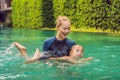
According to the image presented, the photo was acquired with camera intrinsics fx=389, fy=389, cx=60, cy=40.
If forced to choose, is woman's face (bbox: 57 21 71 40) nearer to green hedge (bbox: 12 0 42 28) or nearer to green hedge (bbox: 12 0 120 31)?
green hedge (bbox: 12 0 120 31)

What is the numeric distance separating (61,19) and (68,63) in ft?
3.15

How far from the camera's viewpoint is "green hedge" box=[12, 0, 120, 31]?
2155 cm

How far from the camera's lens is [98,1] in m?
22.5

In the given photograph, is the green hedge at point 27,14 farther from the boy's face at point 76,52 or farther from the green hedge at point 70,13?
the boy's face at point 76,52

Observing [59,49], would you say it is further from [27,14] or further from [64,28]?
[27,14]

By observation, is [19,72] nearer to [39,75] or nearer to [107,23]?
[39,75]

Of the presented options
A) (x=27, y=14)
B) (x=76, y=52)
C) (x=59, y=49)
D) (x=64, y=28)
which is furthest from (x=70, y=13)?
(x=64, y=28)

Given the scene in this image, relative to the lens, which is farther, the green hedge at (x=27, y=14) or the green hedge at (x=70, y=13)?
the green hedge at (x=27, y=14)

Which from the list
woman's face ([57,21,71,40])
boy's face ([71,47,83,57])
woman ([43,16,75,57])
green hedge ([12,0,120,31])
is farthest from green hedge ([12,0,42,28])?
woman's face ([57,21,71,40])

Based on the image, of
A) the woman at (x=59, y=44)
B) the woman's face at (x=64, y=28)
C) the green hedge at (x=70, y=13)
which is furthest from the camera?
the green hedge at (x=70, y=13)

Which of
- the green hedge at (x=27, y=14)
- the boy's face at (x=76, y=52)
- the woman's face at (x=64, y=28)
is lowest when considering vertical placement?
the green hedge at (x=27, y=14)

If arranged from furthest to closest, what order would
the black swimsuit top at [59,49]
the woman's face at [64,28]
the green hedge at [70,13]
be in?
the green hedge at [70,13] < the black swimsuit top at [59,49] < the woman's face at [64,28]

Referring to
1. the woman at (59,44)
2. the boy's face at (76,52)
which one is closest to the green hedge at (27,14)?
the woman at (59,44)

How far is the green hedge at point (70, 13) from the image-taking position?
21547 millimetres
